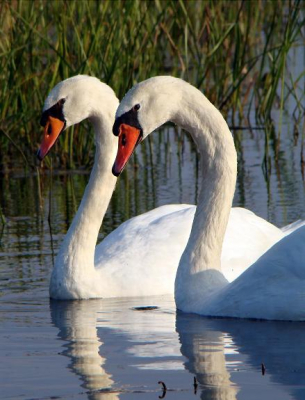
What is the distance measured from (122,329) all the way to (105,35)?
572 cm

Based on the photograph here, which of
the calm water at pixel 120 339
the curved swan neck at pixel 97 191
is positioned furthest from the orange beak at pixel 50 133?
the calm water at pixel 120 339

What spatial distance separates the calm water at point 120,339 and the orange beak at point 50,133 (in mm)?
875

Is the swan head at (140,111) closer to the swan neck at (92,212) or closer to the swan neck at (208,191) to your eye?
the swan neck at (208,191)

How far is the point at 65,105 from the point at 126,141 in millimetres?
1417

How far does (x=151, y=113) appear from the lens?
718cm

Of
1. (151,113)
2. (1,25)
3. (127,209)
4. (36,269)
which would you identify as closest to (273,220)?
(127,209)

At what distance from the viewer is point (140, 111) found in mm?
7164

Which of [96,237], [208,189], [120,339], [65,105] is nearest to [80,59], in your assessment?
[65,105]

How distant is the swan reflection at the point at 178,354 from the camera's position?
5.32 meters

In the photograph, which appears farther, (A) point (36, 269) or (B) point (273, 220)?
(B) point (273, 220)

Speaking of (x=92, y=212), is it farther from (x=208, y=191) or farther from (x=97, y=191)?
(x=208, y=191)

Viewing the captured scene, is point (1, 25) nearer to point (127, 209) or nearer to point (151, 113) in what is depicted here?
point (127, 209)

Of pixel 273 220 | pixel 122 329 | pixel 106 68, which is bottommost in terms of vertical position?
pixel 122 329

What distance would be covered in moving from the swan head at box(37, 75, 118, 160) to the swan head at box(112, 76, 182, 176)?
1328 mm
